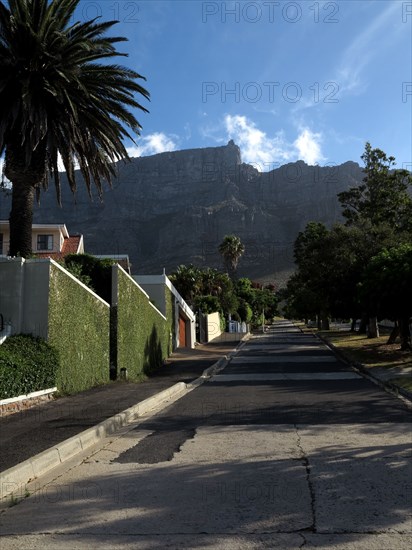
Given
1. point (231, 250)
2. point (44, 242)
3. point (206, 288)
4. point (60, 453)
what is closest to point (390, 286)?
point (60, 453)

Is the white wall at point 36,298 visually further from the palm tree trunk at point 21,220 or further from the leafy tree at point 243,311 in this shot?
the leafy tree at point 243,311

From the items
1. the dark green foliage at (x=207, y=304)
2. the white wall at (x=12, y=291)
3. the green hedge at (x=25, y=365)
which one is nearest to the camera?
the green hedge at (x=25, y=365)

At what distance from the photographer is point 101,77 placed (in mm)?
17750

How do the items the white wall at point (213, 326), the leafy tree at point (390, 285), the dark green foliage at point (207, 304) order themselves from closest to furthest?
the leafy tree at point (390, 285) < the white wall at point (213, 326) < the dark green foliage at point (207, 304)

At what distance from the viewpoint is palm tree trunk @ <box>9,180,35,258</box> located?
16.3 meters

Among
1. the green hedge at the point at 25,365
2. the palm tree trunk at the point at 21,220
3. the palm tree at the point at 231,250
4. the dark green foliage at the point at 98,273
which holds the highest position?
the palm tree at the point at 231,250

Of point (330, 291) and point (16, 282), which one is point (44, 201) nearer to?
point (330, 291)

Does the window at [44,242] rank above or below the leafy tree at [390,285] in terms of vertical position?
above

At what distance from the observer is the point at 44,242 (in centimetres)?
4319

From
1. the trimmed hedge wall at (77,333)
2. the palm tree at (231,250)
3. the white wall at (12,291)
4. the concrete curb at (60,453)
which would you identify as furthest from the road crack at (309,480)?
the palm tree at (231,250)

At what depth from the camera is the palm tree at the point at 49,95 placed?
16.0 m

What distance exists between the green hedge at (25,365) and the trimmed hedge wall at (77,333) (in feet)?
1.51

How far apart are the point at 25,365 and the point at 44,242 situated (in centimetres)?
3377

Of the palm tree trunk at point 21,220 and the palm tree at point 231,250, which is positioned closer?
the palm tree trunk at point 21,220
